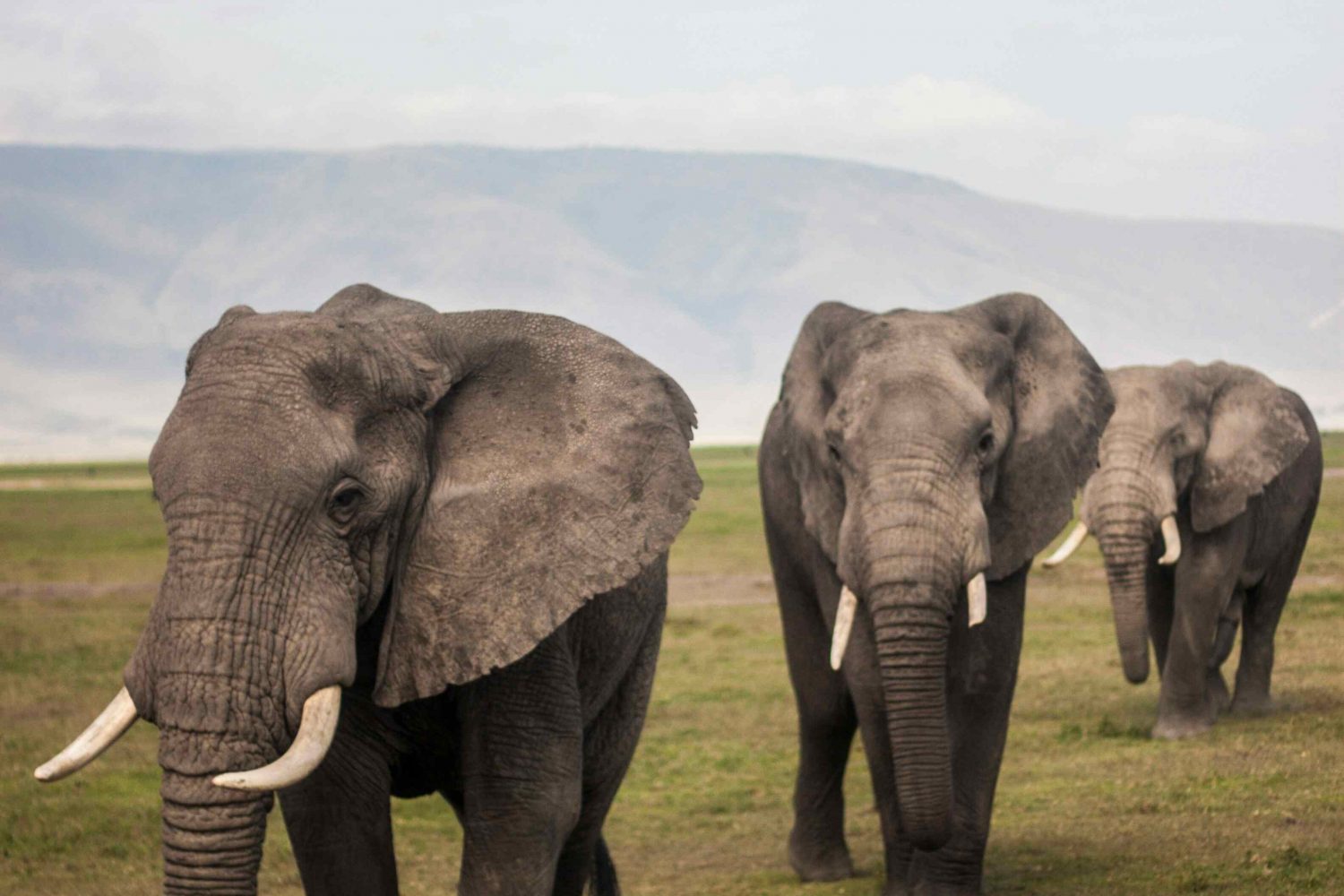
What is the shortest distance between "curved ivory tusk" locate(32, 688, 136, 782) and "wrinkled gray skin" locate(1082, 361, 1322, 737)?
9218mm

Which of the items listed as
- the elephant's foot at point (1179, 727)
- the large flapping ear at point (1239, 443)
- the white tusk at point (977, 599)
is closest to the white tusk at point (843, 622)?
the white tusk at point (977, 599)

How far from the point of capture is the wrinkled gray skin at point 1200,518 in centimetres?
1346

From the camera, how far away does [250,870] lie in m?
4.80

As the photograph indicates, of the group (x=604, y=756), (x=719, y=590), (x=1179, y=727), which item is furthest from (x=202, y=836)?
(x=719, y=590)

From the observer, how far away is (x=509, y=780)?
19.0ft

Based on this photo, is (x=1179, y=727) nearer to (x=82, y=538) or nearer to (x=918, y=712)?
(x=918, y=712)

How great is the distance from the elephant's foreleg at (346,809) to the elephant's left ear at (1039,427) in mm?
3539

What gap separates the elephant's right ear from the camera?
28.7ft

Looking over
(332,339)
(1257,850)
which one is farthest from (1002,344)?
(332,339)

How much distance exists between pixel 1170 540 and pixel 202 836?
1008 cm

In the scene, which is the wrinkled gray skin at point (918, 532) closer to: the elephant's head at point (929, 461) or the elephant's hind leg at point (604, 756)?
the elephant's head at point (929, 461)

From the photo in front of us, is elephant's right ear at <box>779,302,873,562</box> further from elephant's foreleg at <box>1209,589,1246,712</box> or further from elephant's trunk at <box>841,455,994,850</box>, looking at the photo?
elephant's foreleg at <box>1209,589,1246,712</box>

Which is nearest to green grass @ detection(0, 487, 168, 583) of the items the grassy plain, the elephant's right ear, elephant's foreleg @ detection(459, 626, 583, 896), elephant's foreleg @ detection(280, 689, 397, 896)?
the grassy plain

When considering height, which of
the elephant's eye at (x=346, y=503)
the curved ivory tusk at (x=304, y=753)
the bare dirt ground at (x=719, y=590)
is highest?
the bare dirt ground at (x=719, y=590)
